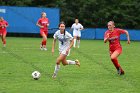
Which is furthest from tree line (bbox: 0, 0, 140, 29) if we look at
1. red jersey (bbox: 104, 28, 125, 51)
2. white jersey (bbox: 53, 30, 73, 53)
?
white jersey (bbox: 53, 30, 73, 53)

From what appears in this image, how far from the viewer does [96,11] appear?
177ft

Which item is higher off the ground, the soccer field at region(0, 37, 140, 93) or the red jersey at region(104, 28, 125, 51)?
the red jersey at region(104, 28, 125, 51)

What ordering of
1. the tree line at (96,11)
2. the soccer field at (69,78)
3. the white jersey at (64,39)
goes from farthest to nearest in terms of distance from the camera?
the tree line at (96,11) < the white jersey at (64,39) < the soccer field at (69,78)

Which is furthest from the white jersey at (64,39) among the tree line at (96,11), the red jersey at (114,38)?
the tree line at (96,11)

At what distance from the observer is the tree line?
53031 mm

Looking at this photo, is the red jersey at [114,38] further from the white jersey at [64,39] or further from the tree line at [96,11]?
the tree line at [96,11]

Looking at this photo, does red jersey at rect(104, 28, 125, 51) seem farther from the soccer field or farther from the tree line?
the tree line

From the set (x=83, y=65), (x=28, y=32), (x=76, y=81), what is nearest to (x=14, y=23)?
(x=28, y=32)

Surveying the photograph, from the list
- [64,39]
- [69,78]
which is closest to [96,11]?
[64,39]

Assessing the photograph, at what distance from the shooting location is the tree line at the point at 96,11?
5303 centimetres

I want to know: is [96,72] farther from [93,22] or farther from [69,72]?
[93,22]

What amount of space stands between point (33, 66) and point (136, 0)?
36.8 metres

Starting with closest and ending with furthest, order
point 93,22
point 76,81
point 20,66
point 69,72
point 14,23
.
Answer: point 76,81
point 69,72
point 20,66
point 14,23
point 93,22

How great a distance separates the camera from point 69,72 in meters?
17.4
